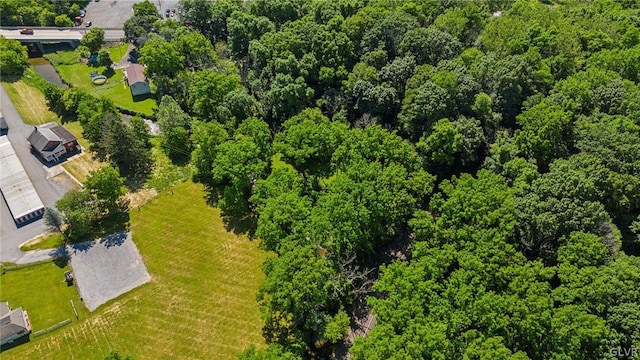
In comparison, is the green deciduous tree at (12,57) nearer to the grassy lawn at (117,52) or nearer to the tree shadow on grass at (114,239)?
the grassy lawn at (117,52)

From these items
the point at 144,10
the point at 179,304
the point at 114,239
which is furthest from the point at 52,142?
the point at 144,10

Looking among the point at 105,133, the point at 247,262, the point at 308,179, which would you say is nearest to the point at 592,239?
the point at 308,179

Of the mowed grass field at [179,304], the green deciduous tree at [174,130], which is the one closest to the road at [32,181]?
the mowed grass field at [179,304]

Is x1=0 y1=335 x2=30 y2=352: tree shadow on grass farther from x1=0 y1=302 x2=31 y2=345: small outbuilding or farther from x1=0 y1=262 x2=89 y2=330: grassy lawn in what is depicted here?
x1=0 y1=262 x2=89 y2=330: grassy lawn

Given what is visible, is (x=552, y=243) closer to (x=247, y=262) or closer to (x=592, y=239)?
(x=592, y=239)

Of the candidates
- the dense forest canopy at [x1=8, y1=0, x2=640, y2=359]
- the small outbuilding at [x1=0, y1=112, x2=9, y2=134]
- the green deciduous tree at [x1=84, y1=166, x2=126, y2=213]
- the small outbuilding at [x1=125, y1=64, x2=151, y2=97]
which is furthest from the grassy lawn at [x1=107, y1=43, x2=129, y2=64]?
the green deciduous tree at [x1=84, y1=166, x2=126, y2=213]

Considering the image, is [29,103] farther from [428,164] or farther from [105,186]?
[428,164]
